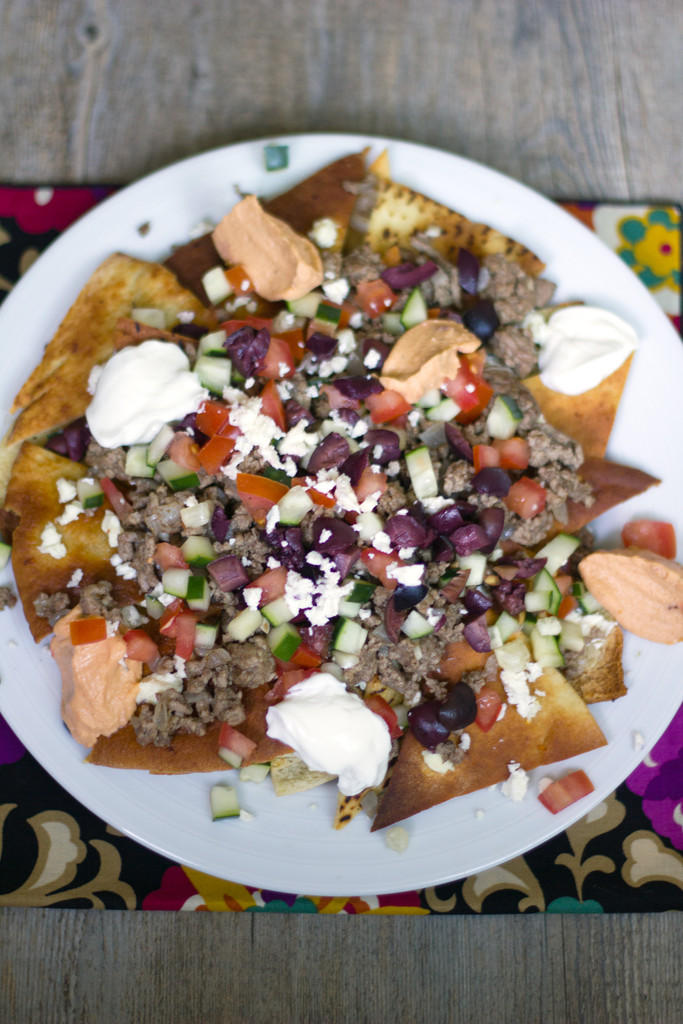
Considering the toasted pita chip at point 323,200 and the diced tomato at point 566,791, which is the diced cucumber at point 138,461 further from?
Answer: the diced tomato at point 566,791

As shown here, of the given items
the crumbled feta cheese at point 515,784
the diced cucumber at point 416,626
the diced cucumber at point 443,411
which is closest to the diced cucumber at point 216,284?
the diced cucumber at point 443,411

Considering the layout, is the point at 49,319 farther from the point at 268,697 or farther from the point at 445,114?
the point at 445,114

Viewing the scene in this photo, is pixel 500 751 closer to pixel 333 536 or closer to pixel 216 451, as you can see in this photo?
pixel 333 536

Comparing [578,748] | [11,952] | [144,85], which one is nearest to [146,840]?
[11,952]

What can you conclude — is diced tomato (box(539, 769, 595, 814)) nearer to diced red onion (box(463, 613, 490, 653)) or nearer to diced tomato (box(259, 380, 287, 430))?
diced red onion (box(463, 613, 490, 653))

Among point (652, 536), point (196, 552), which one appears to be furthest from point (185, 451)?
point (652, 536)

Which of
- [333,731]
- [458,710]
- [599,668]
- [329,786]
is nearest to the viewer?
[333,731]

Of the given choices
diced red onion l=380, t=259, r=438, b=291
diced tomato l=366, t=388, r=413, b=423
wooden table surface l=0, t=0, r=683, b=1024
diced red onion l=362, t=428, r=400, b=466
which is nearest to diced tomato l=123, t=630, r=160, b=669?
diced red onion l=362, t=428, r=400, b=466

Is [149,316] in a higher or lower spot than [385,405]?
higher
